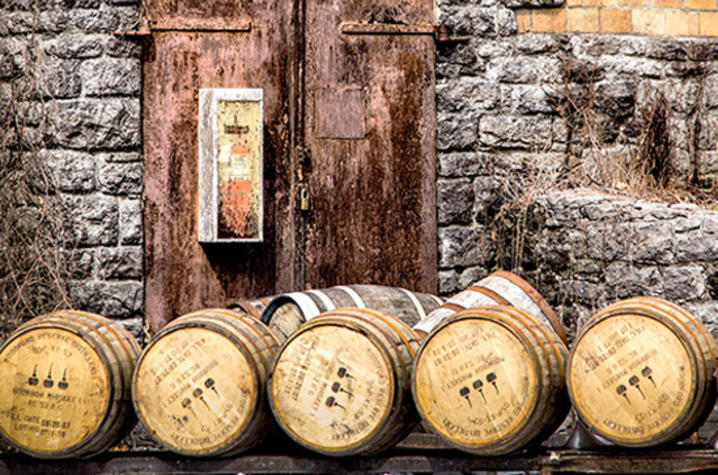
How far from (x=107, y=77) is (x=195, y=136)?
73 cm

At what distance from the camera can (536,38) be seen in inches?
255

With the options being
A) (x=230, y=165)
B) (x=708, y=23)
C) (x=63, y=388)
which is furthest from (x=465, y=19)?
(x=63, y=388)

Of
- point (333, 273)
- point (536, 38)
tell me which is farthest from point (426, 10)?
point (333, 273)

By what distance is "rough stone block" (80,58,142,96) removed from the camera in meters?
6.20

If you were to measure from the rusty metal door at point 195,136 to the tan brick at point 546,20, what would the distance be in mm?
1812

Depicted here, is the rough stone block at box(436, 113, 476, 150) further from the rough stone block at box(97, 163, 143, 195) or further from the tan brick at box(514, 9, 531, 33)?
the rough stone block at box(97, 163, 143, 195)

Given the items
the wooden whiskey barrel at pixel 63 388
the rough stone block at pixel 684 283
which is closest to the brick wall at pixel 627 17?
the rough stone block at pixel 684 283

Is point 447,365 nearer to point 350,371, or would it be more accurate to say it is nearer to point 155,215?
point 350,371

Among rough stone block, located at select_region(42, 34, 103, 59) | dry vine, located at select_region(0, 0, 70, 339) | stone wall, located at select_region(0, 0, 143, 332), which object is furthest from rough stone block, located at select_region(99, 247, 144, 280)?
rough stone block, located at select_region(42, 34, 103, 59)

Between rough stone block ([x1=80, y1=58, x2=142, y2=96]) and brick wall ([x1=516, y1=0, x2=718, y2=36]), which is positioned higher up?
brick wall ([x1=516, y1=0, x2=718, y2=36])

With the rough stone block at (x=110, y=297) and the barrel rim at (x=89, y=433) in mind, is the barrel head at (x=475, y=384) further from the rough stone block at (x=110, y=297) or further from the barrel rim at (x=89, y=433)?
the rough stone block at (x=110, y=297)

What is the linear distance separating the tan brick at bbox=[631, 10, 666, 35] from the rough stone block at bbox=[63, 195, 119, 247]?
161 inches

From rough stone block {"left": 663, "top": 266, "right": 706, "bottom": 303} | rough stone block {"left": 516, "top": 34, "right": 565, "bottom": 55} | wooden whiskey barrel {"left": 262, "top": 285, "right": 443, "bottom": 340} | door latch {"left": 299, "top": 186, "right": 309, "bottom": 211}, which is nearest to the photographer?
wooden whiskey barrel {"left": 262, "top": 285, "right": 443, "bottom": 340}

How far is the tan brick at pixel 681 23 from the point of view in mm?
6648
